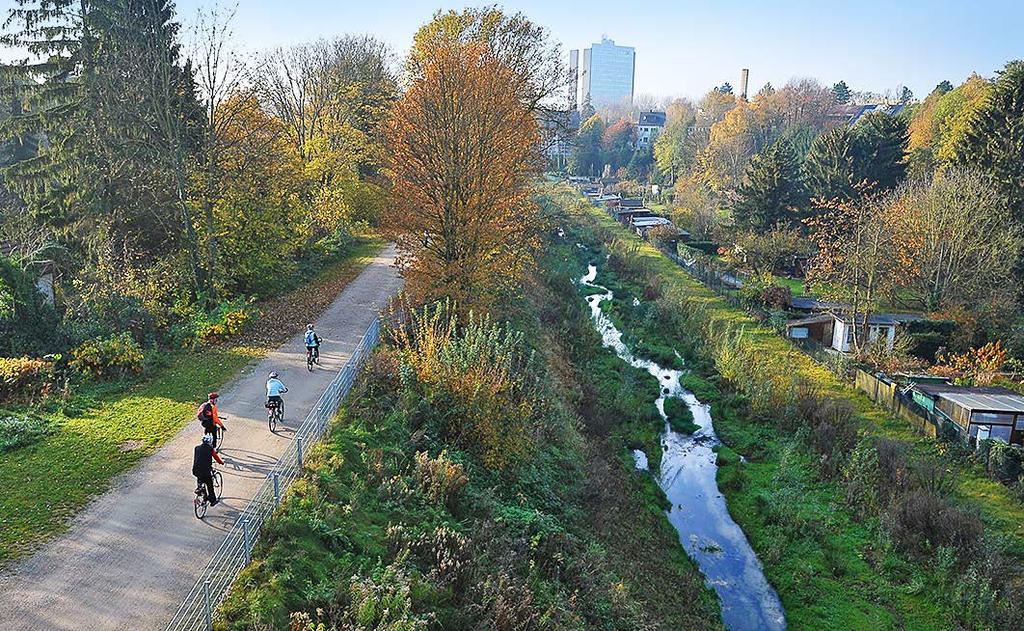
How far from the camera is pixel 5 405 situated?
14.5m

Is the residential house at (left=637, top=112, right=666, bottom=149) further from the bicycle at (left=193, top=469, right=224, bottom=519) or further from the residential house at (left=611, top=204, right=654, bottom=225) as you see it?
the bicycle at (left=193, top=469, right=224, bottom=519)

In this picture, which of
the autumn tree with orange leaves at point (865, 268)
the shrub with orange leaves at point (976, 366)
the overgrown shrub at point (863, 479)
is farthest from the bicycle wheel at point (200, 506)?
the autumn tree with orange leaves at point (865, 268)

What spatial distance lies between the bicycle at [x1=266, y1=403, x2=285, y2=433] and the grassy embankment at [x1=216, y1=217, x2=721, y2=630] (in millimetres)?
1379

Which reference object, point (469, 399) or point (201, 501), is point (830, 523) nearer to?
point (469, 399)

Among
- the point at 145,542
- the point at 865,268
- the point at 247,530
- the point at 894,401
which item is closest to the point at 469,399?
the point at 247,530

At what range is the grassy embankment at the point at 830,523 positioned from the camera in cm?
1452

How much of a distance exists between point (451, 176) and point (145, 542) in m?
13.3

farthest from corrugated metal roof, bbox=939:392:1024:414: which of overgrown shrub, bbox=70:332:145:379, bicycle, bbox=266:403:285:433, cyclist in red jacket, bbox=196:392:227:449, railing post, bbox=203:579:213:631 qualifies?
overgrown shrub, bbox=70:332:145:379

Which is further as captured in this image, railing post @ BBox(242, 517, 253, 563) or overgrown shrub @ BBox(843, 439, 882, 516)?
overgrown shrub @ BBox(843, 439, 882, 516)

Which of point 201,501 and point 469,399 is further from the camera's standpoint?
point 469,399

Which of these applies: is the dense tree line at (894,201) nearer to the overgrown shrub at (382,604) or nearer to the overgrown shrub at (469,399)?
the overgrown shrub at (469,399)

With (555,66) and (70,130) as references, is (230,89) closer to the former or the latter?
(70,130)

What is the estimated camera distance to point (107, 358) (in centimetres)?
1675

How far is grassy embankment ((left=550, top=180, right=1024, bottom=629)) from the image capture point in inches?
571
